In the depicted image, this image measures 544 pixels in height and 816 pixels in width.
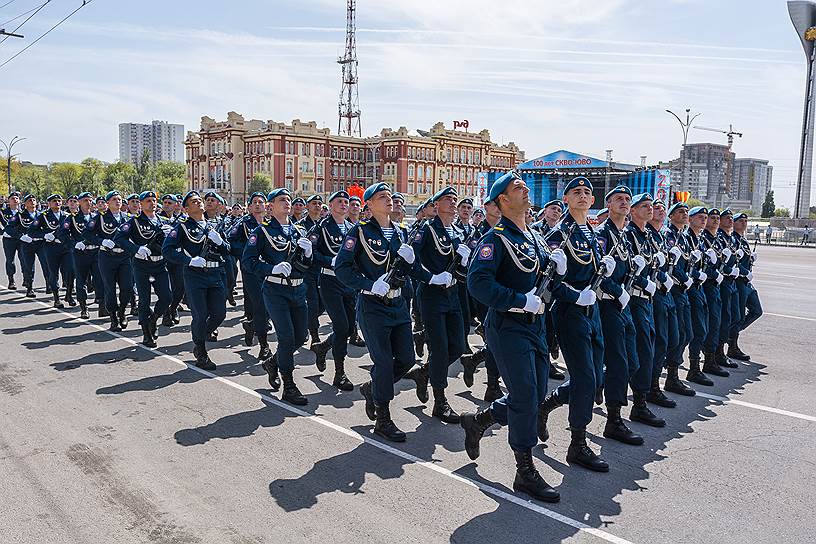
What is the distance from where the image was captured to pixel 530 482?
4.84 metres

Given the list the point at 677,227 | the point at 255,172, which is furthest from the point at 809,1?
the point at 677,227

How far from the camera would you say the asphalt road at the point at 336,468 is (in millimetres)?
4371

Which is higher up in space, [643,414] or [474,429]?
[474,429]

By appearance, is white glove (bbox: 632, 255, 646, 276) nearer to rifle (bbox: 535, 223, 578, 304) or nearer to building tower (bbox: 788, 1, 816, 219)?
rifle (bbox: 535, 223, 578, 304)

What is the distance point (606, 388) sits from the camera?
19.9ft

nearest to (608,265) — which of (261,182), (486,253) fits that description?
(486,253)

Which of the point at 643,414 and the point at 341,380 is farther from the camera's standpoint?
the point at 341,380

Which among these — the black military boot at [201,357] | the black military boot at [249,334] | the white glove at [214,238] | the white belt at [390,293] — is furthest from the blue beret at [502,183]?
the black military boot at [249,334]

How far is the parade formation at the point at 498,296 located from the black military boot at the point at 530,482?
0.01 m

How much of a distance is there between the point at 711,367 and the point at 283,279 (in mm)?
5302

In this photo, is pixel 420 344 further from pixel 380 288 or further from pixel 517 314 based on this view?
pixel 517 314

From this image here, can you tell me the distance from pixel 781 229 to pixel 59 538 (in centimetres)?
5808

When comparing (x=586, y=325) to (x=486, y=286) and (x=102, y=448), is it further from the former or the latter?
(x=102, y=448)

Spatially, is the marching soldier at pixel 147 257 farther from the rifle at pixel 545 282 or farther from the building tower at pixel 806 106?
the building tower at pixel 806 106
